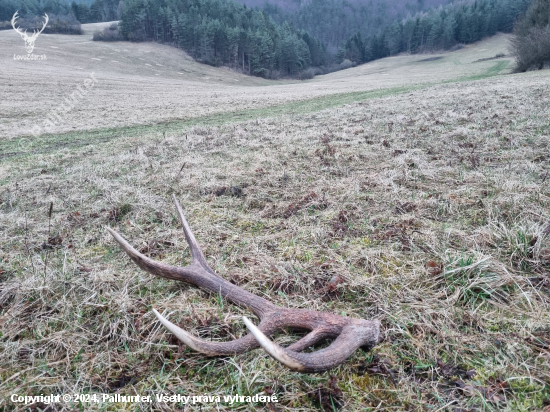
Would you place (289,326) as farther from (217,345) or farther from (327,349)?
(217,345)

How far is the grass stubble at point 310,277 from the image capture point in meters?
1.58

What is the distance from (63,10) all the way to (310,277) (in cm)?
13120

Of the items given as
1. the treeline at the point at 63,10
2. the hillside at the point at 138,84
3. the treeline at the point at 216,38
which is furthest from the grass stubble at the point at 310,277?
the treeline at the point at 63,10

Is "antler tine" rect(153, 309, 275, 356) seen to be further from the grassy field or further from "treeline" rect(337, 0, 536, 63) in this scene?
"treeline" rect(337, 0, 536, 63)

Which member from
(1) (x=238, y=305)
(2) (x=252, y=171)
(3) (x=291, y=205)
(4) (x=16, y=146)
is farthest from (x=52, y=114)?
(1) (x=238, y=305)

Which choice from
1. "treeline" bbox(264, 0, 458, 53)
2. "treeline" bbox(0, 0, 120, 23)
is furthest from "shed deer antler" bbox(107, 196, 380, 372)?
"treeline" bbox(264, 0, 458, 53)

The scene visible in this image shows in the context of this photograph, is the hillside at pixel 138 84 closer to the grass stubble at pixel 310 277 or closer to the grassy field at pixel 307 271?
the grassy field at pixel 307 271

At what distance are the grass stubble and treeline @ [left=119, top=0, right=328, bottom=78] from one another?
2912 inches

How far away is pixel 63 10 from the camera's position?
94812 millimetres

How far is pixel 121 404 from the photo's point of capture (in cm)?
153

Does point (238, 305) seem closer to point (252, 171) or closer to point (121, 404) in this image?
point (121, 404)

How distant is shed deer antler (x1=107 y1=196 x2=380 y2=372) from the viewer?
137cm

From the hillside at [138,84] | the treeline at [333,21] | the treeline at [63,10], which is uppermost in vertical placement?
the treeline at [333,21]

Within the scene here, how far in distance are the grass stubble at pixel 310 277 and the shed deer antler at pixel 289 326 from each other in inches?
3.5
